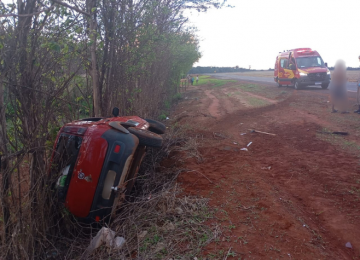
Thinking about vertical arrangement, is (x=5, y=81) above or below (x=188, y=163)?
above

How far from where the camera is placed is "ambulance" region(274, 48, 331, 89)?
18969 millimetres

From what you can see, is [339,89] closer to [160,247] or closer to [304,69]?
[304,69]

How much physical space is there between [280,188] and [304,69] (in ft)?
54.0

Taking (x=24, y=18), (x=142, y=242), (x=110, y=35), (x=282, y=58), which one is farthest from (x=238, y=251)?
(x=282, y=58)

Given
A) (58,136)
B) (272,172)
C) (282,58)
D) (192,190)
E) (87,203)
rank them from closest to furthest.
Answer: (87,203) < (58,136) < (192,190) < (272,172) < (282,58)

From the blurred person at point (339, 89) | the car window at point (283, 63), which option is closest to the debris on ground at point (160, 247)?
the blurred person at point (339, 89)

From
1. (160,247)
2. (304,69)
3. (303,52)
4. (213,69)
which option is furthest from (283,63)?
(213,69)

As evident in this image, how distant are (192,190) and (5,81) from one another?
3.03m

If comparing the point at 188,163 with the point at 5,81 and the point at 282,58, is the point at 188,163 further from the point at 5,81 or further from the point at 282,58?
the point at 282,58

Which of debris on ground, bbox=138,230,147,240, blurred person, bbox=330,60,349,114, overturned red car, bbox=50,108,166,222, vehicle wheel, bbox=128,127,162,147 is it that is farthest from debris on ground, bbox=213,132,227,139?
blurred person, bbox=330,60,349,114

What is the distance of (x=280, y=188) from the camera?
16.3ft

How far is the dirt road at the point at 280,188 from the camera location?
3463 mm

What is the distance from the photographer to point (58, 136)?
182 inches

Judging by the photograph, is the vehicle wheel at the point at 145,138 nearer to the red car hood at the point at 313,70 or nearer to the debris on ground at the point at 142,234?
the debris on ground at the point at 142,234
